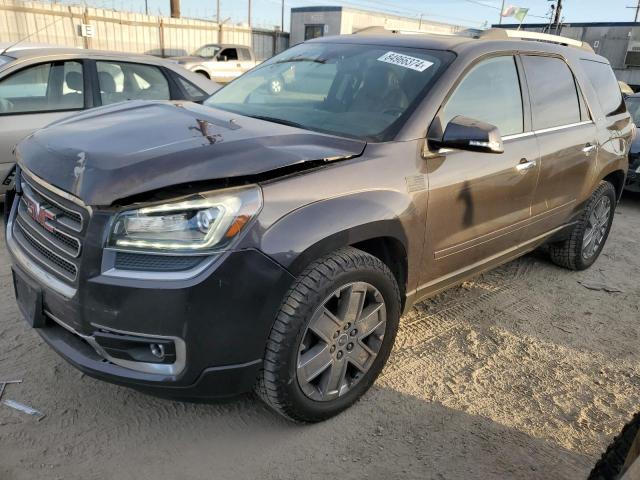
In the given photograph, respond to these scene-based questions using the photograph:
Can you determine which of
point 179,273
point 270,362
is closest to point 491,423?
point 270,362

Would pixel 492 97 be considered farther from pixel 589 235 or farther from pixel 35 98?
pixel 35 98

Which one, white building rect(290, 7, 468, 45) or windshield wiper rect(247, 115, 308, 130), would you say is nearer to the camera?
windshield wiper rect(247, 115, 308, 130)

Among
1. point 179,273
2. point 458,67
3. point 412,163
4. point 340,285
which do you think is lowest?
point 340,285

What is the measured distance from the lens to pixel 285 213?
2.15 metres

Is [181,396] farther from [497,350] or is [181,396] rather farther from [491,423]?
[497,350]

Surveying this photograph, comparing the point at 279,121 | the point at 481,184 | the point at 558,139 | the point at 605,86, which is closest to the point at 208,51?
the point at 605,86

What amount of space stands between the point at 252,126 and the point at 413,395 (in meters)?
1.62

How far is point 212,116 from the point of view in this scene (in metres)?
2.87

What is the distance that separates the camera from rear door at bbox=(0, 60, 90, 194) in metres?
4.80

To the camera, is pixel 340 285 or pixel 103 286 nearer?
pixel 103 286

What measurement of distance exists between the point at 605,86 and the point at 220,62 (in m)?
13.9

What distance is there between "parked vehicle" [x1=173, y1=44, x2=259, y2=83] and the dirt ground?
11280mm

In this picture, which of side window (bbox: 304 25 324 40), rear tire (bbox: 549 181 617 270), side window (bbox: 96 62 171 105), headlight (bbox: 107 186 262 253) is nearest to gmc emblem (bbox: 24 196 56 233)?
headlight (bbox: 107 186 262 253)

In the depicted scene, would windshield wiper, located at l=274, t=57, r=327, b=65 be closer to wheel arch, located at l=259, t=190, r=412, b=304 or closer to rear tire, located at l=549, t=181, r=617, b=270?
wheel arch, located at l=259, t=190, r=412, b=304
